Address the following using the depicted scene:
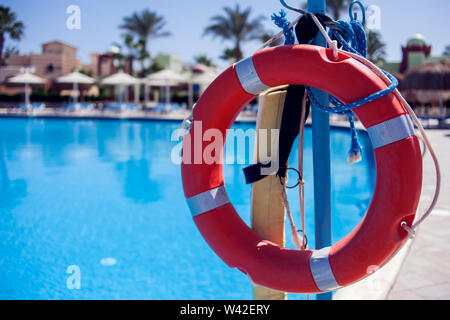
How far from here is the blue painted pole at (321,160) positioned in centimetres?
159

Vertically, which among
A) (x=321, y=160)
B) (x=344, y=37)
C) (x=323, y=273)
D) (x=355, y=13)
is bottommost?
(x=323, y=273)

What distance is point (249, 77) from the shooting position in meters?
1.46

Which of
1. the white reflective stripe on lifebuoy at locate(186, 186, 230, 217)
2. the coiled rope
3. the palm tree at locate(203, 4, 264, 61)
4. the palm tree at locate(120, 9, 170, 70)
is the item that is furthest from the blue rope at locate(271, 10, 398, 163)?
the palm tree at locate(120, 9, 170, 70)

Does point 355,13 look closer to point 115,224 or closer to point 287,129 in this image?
point 287,129

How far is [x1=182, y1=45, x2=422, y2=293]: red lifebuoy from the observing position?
4.21ft

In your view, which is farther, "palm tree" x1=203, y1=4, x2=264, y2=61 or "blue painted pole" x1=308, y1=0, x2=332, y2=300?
"palm tree" x1=203, y1=4, x2=264, y2=61

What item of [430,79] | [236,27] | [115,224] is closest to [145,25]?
[236,27]

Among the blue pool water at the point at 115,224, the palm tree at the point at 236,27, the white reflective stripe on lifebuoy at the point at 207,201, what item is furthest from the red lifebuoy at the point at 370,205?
the palm tree at the point at 236,27

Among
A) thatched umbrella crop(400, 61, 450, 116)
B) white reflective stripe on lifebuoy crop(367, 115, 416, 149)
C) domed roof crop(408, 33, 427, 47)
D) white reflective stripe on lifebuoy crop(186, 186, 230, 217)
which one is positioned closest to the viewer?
white reflective stripe on lifebuoy crop(367, 115, 416, 149)

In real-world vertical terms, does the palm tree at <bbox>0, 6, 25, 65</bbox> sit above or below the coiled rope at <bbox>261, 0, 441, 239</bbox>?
above

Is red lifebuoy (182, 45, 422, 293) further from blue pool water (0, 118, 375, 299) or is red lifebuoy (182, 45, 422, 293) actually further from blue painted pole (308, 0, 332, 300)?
blue pool water (0, 118, 375, 299)

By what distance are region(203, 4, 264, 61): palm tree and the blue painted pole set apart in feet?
63.7

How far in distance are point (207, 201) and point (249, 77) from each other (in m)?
0.48

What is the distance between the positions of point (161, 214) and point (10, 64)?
3128 centimetres
